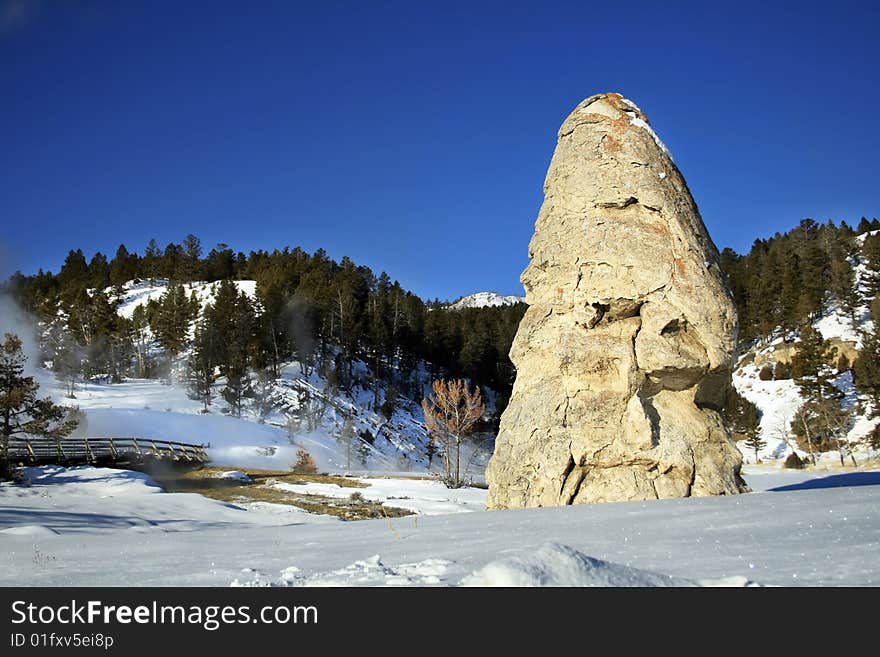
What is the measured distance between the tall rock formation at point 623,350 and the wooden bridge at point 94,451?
25073 millimetres

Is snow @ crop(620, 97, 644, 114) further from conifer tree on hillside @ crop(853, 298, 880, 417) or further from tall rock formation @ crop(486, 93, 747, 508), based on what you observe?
conifer tree on hillside @ crop(853, 298, 880, 417)

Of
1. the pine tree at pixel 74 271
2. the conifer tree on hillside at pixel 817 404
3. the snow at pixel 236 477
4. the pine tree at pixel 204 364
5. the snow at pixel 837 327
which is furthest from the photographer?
the pine tree at pixel 74 271

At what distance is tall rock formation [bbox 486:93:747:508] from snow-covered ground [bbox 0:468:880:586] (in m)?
3.25

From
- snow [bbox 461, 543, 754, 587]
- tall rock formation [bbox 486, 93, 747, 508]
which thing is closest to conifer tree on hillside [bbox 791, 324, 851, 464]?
tall rock formation [bbox 486, 93, 747, 508]

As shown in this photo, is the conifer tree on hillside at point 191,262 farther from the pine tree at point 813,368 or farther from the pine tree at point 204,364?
the pine tree at point 813,368

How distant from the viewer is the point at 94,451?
34969 millimetres

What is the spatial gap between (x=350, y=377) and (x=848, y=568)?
68.3 metres

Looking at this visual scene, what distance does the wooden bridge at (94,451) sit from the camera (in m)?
29.6

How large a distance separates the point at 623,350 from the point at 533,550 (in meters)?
7.13

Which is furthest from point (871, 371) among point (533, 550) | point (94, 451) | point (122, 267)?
point (122, 267)

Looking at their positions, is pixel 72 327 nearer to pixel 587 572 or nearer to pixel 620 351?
pixel 620 351

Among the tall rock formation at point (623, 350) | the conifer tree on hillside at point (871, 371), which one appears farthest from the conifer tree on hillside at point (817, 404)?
the tall rock formation at point (623, 350)

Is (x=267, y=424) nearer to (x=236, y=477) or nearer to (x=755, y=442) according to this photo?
(x=236, y=477)
